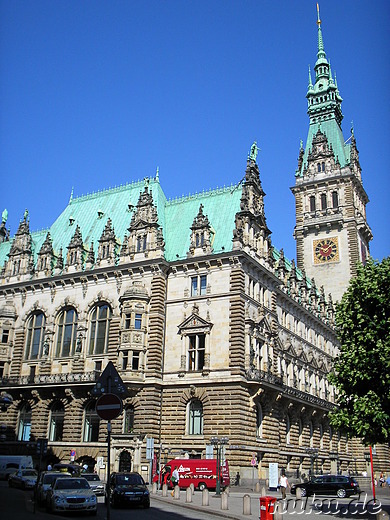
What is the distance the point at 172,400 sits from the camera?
5334 cm

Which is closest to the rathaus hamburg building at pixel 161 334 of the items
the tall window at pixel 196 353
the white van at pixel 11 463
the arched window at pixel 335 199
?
the tall window at pixel 196 353

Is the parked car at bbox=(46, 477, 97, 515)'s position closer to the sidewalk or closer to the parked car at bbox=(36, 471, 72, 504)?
the parked car at bbox=(36, 471, 72, 504)

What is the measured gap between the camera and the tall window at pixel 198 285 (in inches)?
2191

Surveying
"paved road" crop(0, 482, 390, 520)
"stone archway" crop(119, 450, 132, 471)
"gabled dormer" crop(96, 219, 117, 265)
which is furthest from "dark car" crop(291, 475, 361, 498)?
"gabled dormer" crop(96, 219, 117, 265)

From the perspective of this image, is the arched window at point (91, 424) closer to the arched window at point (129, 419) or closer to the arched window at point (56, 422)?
the arched window at point (56, 422)

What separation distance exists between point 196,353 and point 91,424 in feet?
42.0

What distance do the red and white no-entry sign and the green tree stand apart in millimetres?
16904

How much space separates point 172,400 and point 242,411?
7004mm

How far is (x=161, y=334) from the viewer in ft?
182

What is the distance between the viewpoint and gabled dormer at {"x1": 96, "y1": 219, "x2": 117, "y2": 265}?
199 feet

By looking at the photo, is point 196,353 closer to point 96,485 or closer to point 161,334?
point 161,334

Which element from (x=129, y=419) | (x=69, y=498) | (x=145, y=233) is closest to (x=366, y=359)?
(x=69, y=498)

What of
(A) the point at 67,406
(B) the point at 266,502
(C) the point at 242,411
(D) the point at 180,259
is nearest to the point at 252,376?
(C) the point at 242,411

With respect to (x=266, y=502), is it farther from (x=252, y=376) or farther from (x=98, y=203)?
(x=98, y=203)
